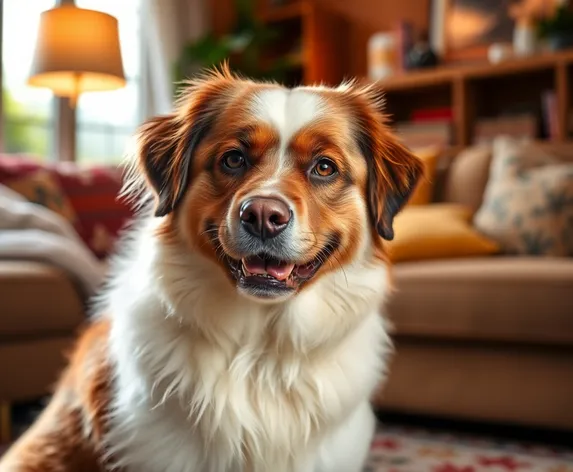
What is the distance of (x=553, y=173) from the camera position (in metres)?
2.58

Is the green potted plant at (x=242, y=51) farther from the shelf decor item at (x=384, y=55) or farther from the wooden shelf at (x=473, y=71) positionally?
the wooden shelf at (x=473, y=71)

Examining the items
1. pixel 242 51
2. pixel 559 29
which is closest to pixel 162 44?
pixel 242 51

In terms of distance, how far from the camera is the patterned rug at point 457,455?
1.89 metres

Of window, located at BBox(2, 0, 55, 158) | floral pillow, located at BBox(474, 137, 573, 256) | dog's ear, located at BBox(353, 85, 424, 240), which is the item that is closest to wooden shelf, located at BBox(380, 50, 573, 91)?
floral pillow, located at BBox(474, 137, 573, 256)

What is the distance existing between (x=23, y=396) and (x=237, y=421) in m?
1.26

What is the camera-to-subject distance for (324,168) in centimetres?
129

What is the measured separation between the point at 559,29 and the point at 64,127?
3.20m

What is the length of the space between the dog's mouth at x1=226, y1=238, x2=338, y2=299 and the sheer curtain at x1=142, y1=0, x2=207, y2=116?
3784 millimetres

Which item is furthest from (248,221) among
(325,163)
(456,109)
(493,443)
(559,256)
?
(456,109)

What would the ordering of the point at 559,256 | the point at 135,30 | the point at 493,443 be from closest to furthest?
the point at 493,443 → the point at 559,256 → the point at 135,30

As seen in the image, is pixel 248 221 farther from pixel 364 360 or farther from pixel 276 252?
pixel 364 360

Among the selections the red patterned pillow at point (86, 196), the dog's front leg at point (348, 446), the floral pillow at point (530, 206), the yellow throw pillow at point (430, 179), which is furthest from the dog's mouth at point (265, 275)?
the red patterned pillow at point (86, 196)

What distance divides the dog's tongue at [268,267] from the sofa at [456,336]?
1091mm

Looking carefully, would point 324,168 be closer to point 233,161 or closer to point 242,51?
point 233,161
